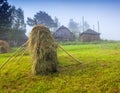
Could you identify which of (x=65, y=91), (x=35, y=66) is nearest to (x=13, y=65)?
(x=35, y=66)

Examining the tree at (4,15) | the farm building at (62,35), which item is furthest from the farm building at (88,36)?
the tree at (4,15)

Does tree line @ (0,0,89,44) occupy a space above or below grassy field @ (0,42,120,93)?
above

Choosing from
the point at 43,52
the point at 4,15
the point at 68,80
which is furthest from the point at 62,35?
the point at 68,80

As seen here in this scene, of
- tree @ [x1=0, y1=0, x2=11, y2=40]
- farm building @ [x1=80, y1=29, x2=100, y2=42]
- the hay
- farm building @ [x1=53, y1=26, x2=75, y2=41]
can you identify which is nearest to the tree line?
tree @ [x1=0, y1=0, x2=11, y2=40]

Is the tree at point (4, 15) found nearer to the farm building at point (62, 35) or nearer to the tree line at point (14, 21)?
the tree line at point (14, 21)

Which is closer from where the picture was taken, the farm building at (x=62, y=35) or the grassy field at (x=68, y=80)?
the grassy field at (x=68, y=80)

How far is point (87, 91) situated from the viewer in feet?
33.2

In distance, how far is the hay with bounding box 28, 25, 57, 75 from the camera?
12.8m

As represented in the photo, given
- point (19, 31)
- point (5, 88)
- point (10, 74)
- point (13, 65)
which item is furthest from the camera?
point (19, 31)

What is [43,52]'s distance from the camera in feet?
42.5

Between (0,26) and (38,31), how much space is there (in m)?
36.1

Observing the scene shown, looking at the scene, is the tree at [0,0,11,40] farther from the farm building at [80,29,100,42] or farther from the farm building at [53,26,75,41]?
the farm building at [80,29,100,42]

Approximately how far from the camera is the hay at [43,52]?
42.1ft

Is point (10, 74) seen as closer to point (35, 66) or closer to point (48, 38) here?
point (35, 66)
